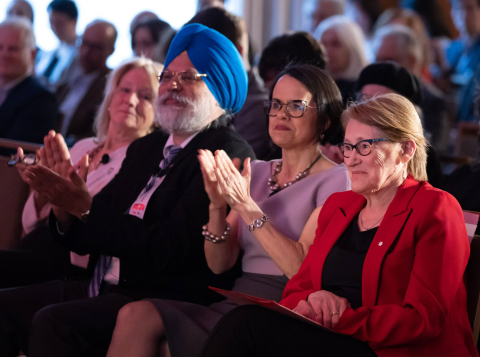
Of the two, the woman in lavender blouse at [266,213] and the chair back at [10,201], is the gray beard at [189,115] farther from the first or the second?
the chair back at [10,201]

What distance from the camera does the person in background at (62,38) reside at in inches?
242

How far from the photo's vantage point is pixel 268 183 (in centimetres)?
228

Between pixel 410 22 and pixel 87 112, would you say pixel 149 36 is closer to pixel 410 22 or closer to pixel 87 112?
pixel 87 112

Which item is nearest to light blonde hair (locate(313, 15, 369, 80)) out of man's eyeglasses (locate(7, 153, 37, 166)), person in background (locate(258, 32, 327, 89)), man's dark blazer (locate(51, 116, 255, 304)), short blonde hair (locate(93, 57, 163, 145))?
person in background (locate(258, 32, 327, 89))

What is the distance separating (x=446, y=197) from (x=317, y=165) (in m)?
0.62

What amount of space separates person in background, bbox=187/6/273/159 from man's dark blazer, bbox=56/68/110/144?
1577 millimetres

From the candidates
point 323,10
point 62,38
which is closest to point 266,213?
point 323,10

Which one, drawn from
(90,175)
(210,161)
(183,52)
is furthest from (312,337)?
(90,175)

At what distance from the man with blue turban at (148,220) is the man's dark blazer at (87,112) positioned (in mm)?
2023

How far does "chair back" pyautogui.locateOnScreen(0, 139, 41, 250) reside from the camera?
9.68 feet

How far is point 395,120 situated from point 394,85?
4.03 ft

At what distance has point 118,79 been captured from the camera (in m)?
3.11

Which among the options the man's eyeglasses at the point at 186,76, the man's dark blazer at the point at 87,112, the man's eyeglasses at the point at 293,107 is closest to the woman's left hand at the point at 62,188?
the man's eyeglasses at the point at 186,76

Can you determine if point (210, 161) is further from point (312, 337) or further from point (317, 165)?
point (312, 337)
